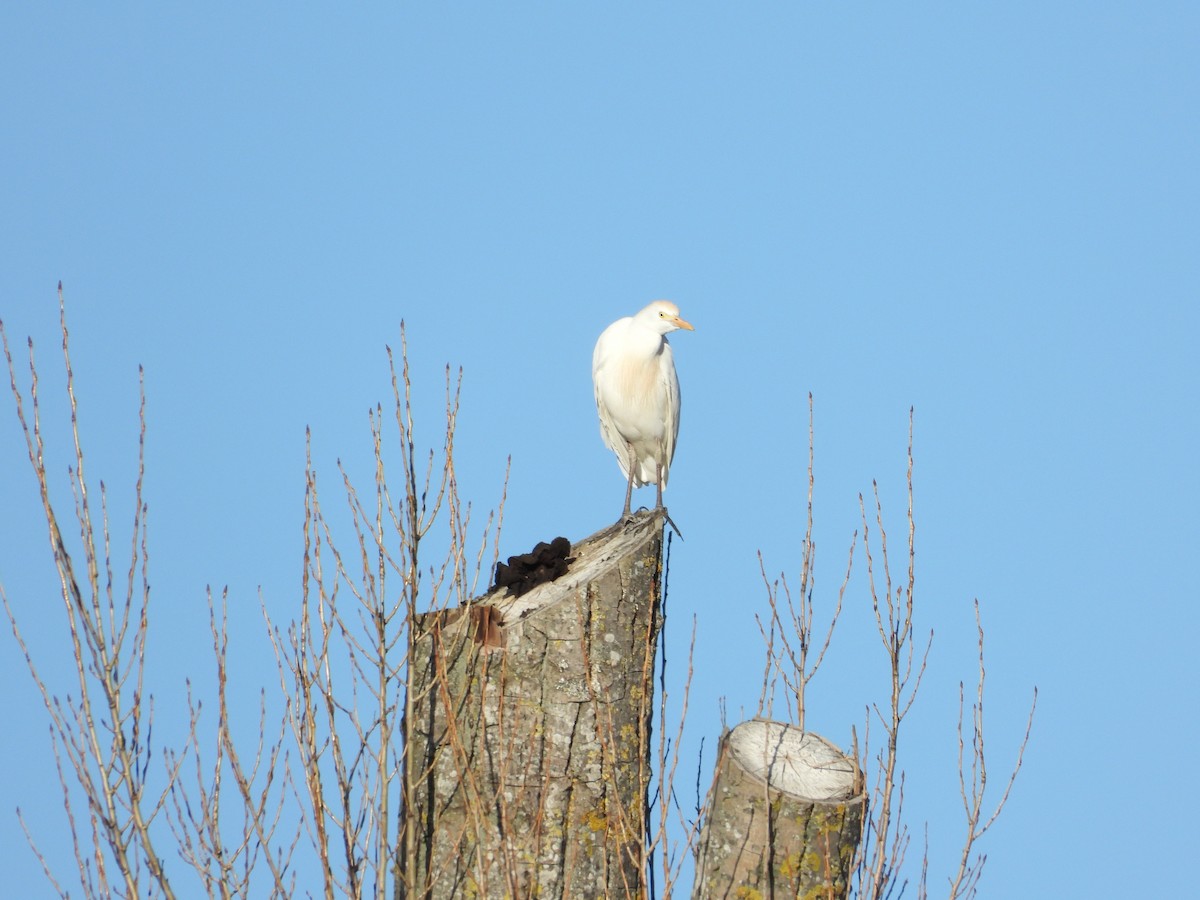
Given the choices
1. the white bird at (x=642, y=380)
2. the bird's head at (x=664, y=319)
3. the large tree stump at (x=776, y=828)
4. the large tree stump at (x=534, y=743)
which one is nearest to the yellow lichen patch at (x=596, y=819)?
the large tree stump at (x=534, y=743)

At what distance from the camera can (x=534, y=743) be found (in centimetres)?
455

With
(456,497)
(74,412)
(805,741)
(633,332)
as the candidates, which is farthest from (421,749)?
(633,332)

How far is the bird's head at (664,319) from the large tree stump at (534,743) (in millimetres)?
4329

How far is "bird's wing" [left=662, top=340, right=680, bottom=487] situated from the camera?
9.08 m

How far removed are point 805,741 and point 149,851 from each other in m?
2.05

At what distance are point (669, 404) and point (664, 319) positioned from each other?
1.95ft

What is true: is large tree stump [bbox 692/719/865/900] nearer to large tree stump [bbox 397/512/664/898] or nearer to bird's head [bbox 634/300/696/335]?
large tree stump [bbox 397/512/664/898]

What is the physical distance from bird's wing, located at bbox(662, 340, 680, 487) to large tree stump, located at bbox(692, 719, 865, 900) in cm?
492

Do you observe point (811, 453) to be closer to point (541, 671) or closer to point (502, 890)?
point (541, 671)

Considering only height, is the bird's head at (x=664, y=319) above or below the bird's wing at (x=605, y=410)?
above

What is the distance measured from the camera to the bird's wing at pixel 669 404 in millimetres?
9078

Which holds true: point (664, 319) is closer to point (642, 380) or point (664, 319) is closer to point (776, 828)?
point (642, 380)

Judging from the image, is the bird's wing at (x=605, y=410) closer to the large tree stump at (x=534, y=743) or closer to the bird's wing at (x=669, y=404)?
the bird's wing at (x=669, y=404)

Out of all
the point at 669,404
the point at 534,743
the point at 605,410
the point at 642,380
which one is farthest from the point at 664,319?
the point at 534,743
